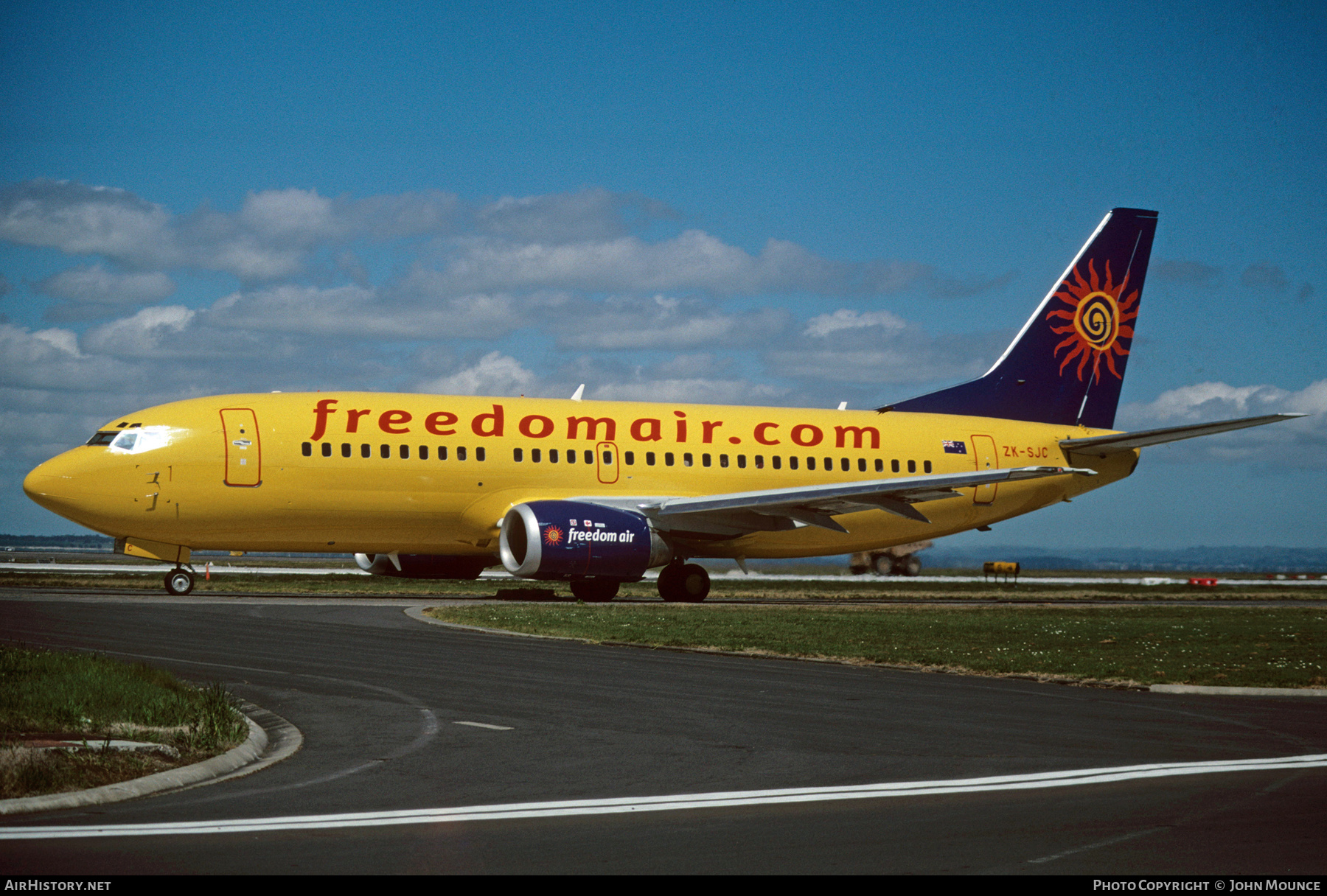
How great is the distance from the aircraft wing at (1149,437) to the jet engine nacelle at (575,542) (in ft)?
44.7

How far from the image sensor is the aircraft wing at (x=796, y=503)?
→ 3128 centimetres

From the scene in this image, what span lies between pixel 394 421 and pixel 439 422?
108 cm

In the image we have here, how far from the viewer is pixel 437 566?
3509 cm

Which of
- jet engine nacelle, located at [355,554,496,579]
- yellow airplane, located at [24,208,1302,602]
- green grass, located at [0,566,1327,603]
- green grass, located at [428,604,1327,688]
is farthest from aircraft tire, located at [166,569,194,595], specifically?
green grass, located at [428,604,1327,688]

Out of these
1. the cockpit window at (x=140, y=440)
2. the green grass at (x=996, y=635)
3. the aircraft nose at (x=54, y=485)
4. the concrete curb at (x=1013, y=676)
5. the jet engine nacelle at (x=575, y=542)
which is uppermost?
the cockpit window at (x=140, y=440)

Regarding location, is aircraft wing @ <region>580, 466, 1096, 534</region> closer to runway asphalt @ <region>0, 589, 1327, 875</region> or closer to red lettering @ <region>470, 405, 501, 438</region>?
red lettering @ <region>470, 405, 501, 438</region>

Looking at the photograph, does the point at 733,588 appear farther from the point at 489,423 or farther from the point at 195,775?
the point at 195,775

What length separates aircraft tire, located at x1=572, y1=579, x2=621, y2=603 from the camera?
34156mm

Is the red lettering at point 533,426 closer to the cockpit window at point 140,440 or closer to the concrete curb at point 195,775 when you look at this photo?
the cockpit window at point 140,440

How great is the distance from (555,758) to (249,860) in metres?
3.83

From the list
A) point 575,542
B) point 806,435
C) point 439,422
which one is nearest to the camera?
point 575,542

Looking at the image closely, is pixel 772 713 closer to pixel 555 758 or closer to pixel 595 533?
pixel 555 758

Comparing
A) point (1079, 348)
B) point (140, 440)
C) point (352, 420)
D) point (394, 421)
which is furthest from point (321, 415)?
point (1079, 348)

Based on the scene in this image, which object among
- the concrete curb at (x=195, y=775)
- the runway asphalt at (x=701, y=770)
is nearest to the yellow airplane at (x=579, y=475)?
the runway asphalt at (x=701, y=770)
